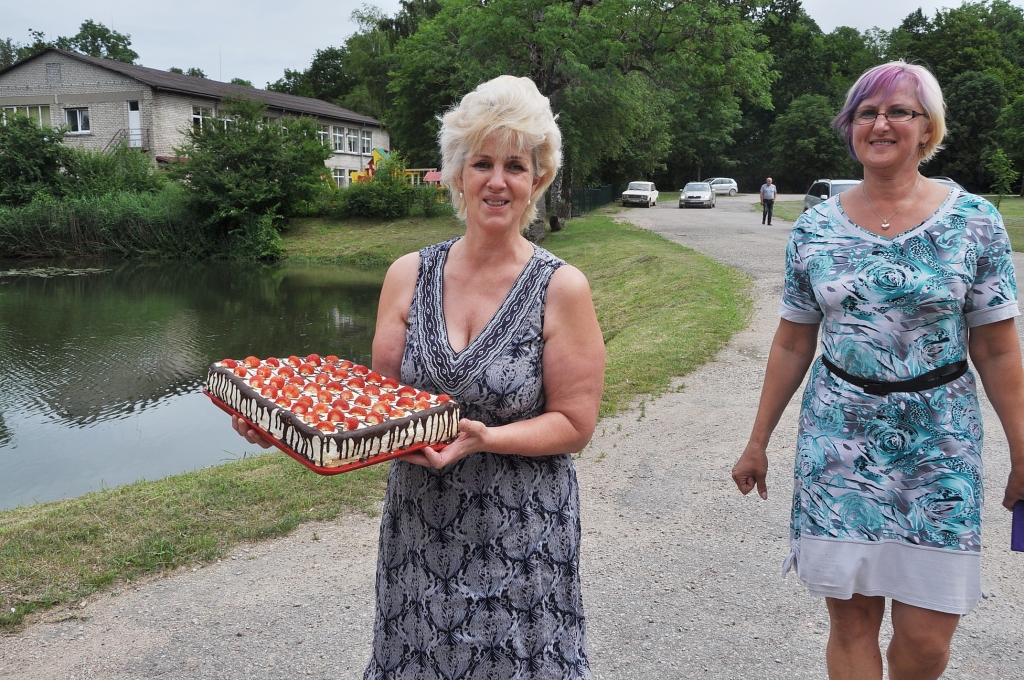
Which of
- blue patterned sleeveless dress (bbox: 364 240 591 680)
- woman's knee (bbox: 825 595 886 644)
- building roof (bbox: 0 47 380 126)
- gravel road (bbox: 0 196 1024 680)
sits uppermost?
building roof (bbox: 0 47 380 126)

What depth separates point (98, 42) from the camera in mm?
95438

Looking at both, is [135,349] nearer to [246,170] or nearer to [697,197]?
[246,170]

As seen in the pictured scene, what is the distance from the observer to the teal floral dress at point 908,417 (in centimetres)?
236

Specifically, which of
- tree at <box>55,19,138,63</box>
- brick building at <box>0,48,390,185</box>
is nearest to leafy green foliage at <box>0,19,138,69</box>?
tree at <box>55,19,138,63</box>

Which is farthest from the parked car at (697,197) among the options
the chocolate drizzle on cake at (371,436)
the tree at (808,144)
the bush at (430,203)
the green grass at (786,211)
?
the chocolate drizzle on cake at (371,436)

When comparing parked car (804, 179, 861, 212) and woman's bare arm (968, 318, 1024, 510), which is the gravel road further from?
parked car (804, 179, 861, 212)

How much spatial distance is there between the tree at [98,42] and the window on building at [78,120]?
Result: 169 feet

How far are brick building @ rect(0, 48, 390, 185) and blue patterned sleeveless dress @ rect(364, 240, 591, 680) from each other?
44.4 metres

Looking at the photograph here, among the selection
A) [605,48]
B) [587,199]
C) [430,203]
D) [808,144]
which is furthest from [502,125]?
[808,144]

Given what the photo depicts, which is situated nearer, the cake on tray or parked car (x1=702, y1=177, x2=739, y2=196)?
the cake on tray

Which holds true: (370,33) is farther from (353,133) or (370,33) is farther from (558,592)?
(558,592)

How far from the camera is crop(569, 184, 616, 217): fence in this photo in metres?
40.3

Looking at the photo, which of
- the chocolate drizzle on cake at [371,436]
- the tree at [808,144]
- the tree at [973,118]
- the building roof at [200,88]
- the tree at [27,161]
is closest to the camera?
the chocolate drizzle on cake at [371,436]

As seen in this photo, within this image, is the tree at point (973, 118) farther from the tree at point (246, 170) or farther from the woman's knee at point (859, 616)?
the woman's knee at point (859, 616)
